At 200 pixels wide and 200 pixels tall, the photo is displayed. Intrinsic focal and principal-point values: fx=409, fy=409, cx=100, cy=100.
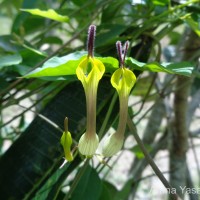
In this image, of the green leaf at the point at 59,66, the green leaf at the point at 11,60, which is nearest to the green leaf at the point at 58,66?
the green leaf at the point at 59,66

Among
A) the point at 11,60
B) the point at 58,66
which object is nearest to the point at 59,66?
the point at 58,66

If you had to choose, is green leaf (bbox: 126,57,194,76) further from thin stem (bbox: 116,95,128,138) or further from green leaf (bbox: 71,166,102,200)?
green leaf (bbox: 71,166,102,200)

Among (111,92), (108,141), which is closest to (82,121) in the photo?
(111,92)

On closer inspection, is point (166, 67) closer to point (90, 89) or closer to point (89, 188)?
point (90, 89)

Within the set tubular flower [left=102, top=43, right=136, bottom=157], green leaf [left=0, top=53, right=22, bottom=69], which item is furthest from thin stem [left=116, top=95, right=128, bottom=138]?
green leaf [left=0, top=53, right=22, bottom=69]

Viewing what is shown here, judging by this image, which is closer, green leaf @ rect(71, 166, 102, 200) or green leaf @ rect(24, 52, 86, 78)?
green leaf @ rect(24, 52, 86, 78)
